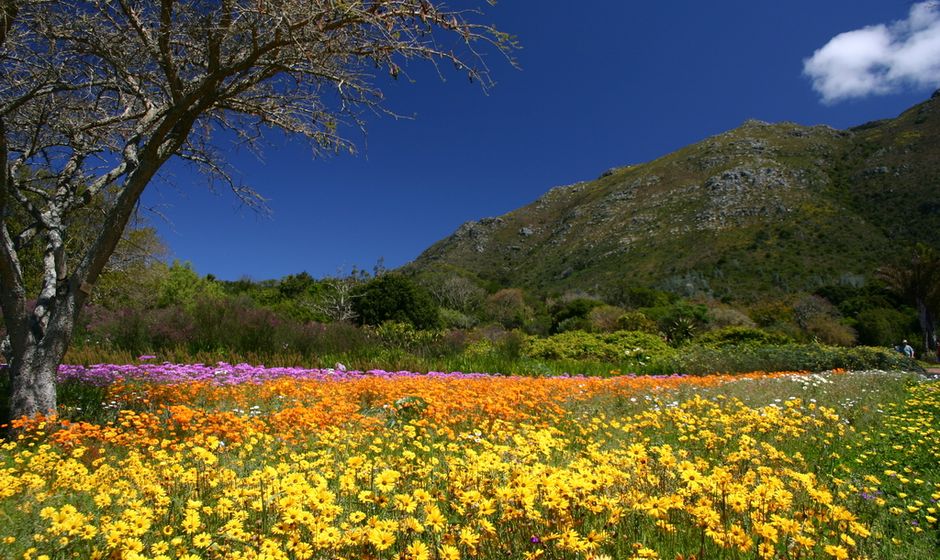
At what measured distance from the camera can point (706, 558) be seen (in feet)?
8.36

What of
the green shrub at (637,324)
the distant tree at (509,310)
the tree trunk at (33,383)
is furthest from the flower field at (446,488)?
the distant tree at (509,310)

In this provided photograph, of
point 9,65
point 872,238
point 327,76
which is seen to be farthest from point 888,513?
point 872,238

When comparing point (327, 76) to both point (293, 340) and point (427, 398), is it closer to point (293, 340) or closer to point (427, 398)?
point (427, 398)

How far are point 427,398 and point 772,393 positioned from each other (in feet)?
18.9

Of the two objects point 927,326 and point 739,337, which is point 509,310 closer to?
point 739,337

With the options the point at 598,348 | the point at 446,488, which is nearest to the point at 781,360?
the point at 598,348

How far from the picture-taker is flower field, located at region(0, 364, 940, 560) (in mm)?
2215

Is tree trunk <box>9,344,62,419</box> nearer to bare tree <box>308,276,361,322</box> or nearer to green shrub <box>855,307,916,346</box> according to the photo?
bare tree <box>308,276,361,322</box>

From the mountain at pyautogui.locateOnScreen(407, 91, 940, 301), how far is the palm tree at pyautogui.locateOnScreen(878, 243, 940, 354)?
31.2 ft

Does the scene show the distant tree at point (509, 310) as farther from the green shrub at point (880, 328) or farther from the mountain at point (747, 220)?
the green shrub at point (880, 328)

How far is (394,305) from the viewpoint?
70.0ft

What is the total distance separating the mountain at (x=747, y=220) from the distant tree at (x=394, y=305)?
32704 millimetres

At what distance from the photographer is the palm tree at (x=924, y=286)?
32.8 m

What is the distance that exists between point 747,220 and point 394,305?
5158 centimetres
